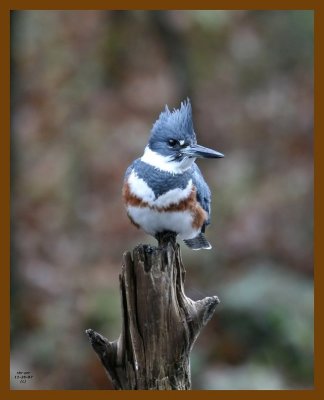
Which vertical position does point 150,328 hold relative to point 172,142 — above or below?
below

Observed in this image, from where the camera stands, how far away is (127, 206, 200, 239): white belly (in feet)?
14.8

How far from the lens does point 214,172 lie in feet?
32.3

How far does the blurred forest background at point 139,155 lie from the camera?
764 cm

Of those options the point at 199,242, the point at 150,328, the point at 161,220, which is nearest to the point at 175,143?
the point at 161,220

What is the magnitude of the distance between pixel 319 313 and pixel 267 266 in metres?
3.59

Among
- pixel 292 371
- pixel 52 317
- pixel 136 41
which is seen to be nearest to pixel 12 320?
pixel 52 317

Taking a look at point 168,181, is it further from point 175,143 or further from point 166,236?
point 166,236

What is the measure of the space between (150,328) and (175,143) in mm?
1220

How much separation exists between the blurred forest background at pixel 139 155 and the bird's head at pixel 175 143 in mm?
2924

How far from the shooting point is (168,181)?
452 cm

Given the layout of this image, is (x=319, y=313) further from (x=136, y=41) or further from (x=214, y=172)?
(x=136, y=41)

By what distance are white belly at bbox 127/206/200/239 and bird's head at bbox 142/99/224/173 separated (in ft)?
0.98

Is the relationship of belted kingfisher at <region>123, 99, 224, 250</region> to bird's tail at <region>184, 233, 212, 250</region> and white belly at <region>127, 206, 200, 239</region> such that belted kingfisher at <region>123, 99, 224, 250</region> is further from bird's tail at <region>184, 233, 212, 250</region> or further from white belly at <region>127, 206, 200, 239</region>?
bird's tail at <region>184, 233, 212, 250</region>

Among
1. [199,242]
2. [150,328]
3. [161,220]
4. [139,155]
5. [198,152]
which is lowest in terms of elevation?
[150,328]
